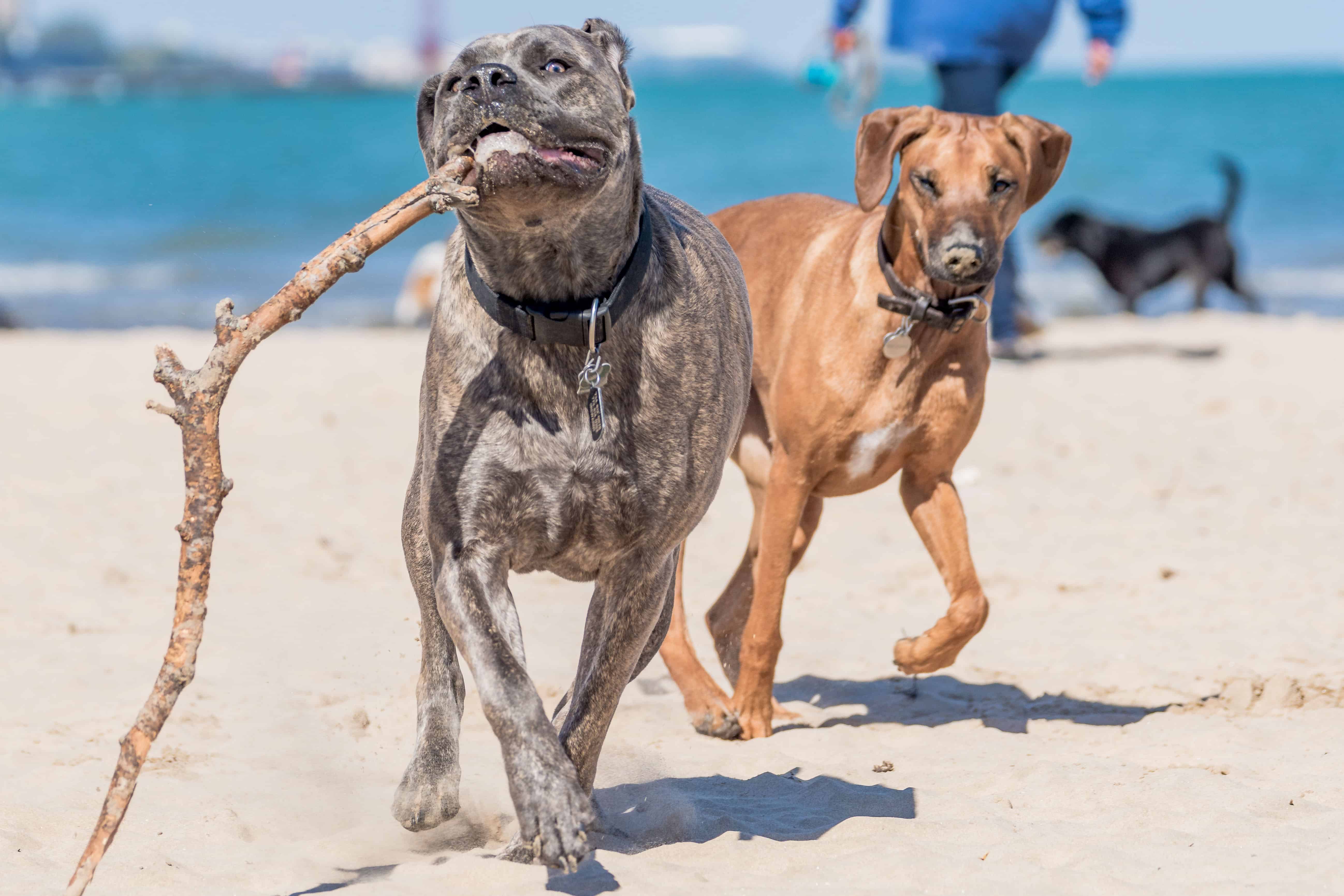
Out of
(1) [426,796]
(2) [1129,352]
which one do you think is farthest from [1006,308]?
(1) [426,796]

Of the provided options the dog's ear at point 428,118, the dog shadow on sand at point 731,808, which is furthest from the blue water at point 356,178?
the dog's ear at point 428,118

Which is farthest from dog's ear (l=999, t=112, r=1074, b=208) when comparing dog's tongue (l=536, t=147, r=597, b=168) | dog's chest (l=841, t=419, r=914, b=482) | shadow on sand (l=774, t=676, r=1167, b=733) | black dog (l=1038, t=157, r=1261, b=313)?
black dog (l=1038, t=157, r=1261, b=313)

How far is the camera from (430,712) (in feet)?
11.8

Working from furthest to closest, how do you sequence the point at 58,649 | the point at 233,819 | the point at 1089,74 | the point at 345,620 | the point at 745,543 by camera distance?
1. the point at 1089,74
2. the point at 745,543
3. the point at 345,620
4. the point at 58,649
5. the point at 233,819

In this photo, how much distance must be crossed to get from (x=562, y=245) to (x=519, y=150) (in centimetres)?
30

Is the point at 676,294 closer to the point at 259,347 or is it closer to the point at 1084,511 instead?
the point at 1084,511

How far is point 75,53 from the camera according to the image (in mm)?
97875

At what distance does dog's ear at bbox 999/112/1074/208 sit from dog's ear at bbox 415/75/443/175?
209 cm

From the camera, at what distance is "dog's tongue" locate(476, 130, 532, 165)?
2771 mm

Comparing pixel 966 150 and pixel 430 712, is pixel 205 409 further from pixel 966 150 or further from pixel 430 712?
pixel 966 150

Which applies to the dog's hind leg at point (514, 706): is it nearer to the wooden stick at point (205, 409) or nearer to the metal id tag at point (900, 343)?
the wooden stick at point (205, 409)

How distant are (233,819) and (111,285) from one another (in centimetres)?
1511

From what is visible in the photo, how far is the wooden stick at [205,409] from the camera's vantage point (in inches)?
112

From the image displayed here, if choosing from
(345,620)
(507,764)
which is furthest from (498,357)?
(345,620)
